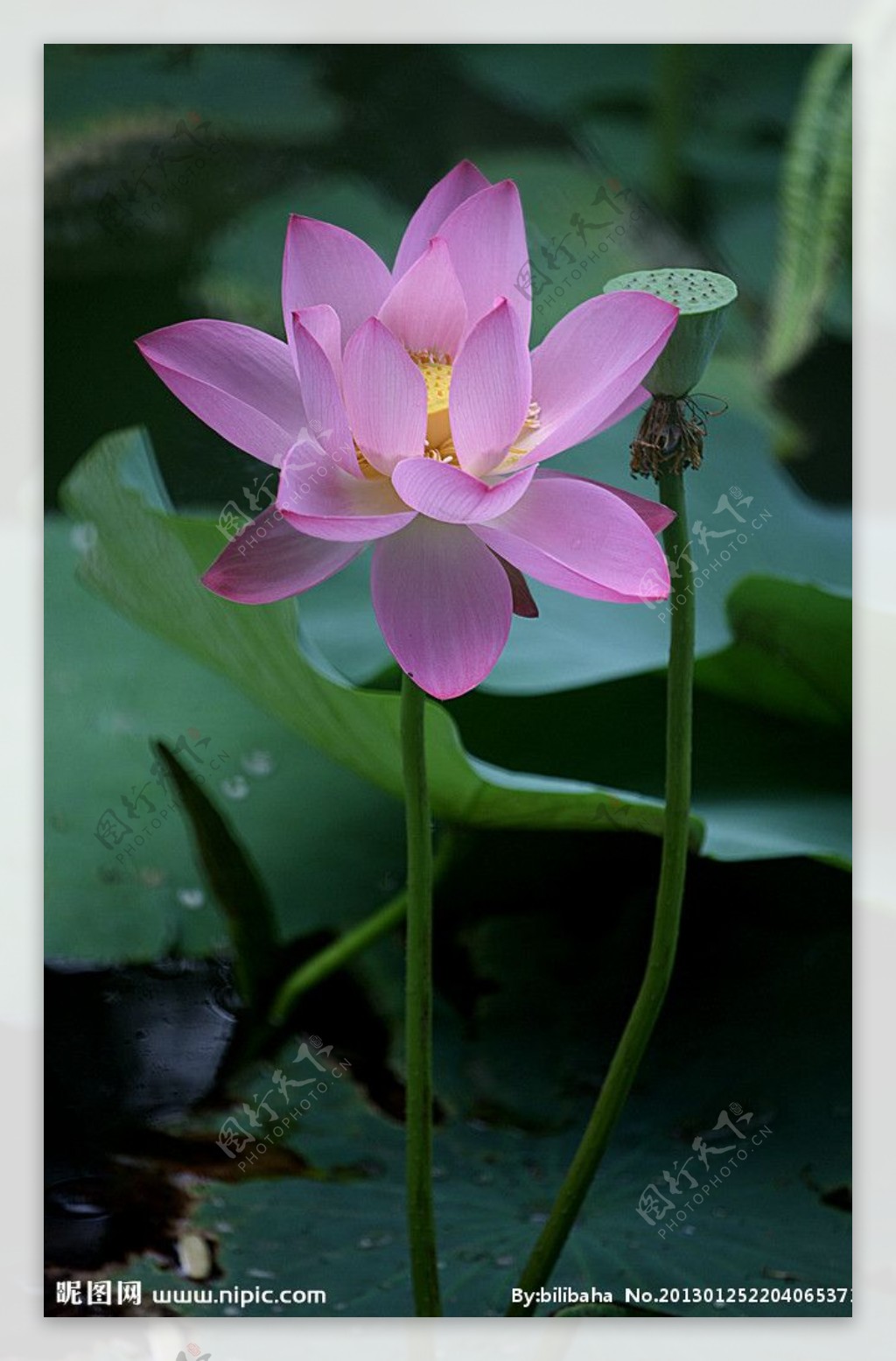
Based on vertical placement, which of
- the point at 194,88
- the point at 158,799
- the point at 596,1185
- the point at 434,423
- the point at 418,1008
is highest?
the point at 194,88

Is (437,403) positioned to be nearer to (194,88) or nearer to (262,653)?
(262,653)

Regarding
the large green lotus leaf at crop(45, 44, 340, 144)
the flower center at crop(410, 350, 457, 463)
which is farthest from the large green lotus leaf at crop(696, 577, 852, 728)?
the large green lotus leaf at crop(45, 44, 340, 144)

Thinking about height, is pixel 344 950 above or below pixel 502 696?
below

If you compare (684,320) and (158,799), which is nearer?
(684,320)

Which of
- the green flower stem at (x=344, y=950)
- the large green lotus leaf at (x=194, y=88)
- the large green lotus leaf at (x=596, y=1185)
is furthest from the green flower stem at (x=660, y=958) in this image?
the large green lotus leaf at (x=194, y=88)

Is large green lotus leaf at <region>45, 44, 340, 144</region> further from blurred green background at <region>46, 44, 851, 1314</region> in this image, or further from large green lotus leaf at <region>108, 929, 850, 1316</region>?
large green lotus leaf at <region>108, 929, 850, 1316</region>

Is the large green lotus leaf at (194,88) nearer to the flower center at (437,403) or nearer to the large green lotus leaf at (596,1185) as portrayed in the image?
the flower center at (437,403)

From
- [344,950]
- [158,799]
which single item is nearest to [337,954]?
[344,950]
